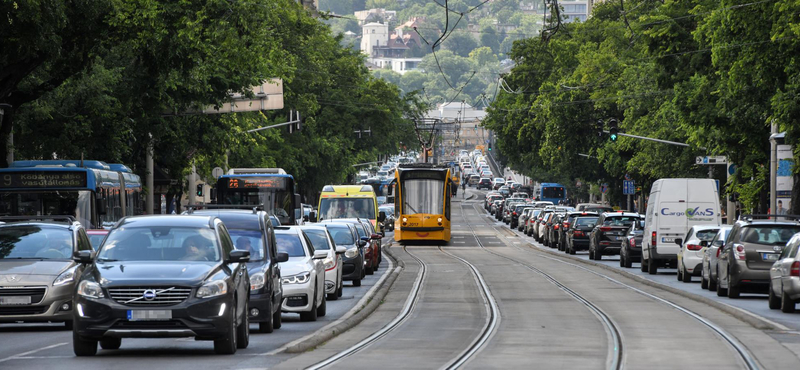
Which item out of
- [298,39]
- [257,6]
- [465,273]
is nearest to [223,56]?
[257,6]

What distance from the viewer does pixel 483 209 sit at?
131 metres

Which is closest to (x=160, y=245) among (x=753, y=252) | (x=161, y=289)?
(x=161, y=289)

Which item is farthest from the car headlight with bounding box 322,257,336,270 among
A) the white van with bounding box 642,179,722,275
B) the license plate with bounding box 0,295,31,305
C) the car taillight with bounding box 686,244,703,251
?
the white van with bounding box 642,179,722,275

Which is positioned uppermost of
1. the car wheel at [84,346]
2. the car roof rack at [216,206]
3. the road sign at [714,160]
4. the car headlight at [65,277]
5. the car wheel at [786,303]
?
the road sign at [714,160]

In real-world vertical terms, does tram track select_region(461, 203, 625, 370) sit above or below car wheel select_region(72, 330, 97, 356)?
below

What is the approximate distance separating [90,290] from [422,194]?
134ft

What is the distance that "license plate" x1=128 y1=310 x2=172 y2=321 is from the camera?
13797 mm

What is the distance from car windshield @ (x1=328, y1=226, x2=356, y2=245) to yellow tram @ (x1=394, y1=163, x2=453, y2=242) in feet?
69.3

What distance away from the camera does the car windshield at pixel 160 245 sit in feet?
48.2

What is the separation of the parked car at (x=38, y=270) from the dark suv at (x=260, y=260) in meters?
2.21

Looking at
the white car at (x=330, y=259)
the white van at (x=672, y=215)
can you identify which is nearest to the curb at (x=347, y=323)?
the white car at (x=330, y=259)

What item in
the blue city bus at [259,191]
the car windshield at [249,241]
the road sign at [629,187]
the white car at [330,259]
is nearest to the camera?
the car windshield at [249,241]

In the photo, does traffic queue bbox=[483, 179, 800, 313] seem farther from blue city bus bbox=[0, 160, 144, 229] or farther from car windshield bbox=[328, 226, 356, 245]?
blue city bus bbox=[0, 160, 144, 229]

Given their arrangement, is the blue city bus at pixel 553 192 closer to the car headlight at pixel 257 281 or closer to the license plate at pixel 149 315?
the car headlight at pixel 257 281
